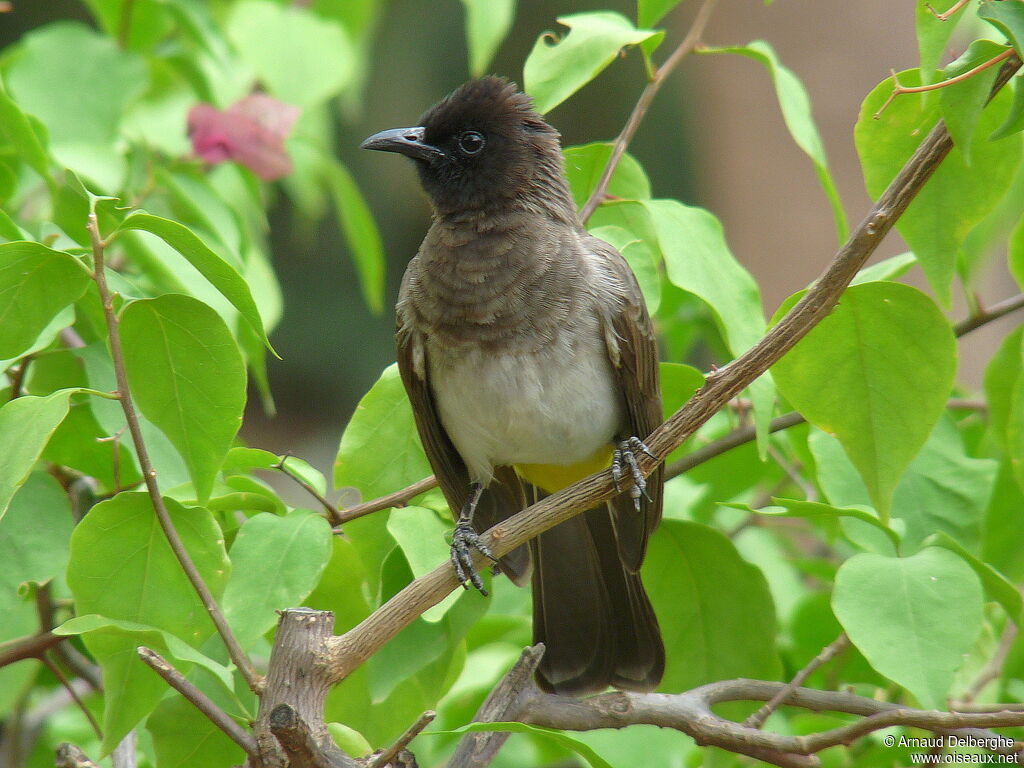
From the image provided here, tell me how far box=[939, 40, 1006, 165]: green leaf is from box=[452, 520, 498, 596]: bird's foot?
0.78m

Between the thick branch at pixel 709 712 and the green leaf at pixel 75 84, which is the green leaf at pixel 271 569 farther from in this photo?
the green leaf at pixel 75 84

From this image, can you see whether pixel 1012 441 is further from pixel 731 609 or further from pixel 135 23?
pixel 135 23

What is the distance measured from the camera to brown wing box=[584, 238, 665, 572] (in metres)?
2.07

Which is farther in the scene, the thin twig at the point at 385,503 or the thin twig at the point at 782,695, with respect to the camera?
the thin twig at the point at 385,503

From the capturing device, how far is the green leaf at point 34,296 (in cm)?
137

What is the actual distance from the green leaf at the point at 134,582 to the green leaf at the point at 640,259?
0.78m

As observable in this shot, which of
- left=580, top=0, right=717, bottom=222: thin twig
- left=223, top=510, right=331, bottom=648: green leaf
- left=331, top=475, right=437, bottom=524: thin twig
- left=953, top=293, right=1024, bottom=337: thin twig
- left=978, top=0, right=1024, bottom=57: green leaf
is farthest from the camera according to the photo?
left=580, top=0, right=717, bottom=222: thin twig

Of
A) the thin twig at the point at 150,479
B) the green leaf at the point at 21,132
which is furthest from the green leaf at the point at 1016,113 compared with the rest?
the green leaf at the point at 21,132

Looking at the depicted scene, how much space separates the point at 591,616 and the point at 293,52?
128cm

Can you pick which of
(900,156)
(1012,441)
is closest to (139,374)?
(900,156)

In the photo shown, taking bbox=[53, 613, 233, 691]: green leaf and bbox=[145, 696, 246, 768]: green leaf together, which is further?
bbox=[145, 696, 246, 768]: green leaf

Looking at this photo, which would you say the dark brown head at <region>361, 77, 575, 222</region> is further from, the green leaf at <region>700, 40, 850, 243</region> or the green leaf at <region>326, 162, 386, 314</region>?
the green leaf at <region>700, 40, 850, 243</region>

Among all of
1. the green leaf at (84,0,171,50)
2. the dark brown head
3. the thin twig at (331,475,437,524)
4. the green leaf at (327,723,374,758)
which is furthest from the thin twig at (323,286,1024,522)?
the green leaf at (84,0,171,50)

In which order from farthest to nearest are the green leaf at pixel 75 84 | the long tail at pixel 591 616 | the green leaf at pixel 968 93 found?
the green leaf at pixel 75 84
the long tail at pixel 591 616
the green leaf at pixel 968 93
